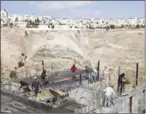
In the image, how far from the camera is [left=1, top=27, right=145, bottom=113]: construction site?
283 centimetres

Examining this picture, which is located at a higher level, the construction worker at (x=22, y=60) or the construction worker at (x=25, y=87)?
the construction worker at (x=22, y=60)

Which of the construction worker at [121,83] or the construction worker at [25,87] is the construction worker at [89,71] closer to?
the construction worker at [121,83]

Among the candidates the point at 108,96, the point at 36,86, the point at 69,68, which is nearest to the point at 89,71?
the point at 69,68

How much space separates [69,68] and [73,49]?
187mm

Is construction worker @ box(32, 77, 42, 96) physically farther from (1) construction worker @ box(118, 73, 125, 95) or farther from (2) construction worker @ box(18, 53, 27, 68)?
(1) construction worker @ box(118, 73, 125, 95)

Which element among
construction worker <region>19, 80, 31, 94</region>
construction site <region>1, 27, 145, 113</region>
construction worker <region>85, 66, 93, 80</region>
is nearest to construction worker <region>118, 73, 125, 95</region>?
construction site <region>1, 27, 145, 113</region>

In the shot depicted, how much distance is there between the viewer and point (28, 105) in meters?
2.98

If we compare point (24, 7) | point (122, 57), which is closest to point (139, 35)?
point (122, 57)

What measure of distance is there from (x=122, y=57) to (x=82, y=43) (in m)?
0.40

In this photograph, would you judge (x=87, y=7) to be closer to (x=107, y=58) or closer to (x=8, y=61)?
(x=107, y=58)

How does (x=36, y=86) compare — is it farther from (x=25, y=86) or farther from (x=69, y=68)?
(x=69, y=68)

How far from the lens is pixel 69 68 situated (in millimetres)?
2975

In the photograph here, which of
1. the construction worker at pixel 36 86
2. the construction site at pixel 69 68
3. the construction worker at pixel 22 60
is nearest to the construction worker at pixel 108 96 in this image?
the construction site at pixel 69 68

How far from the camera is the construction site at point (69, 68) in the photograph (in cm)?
283
